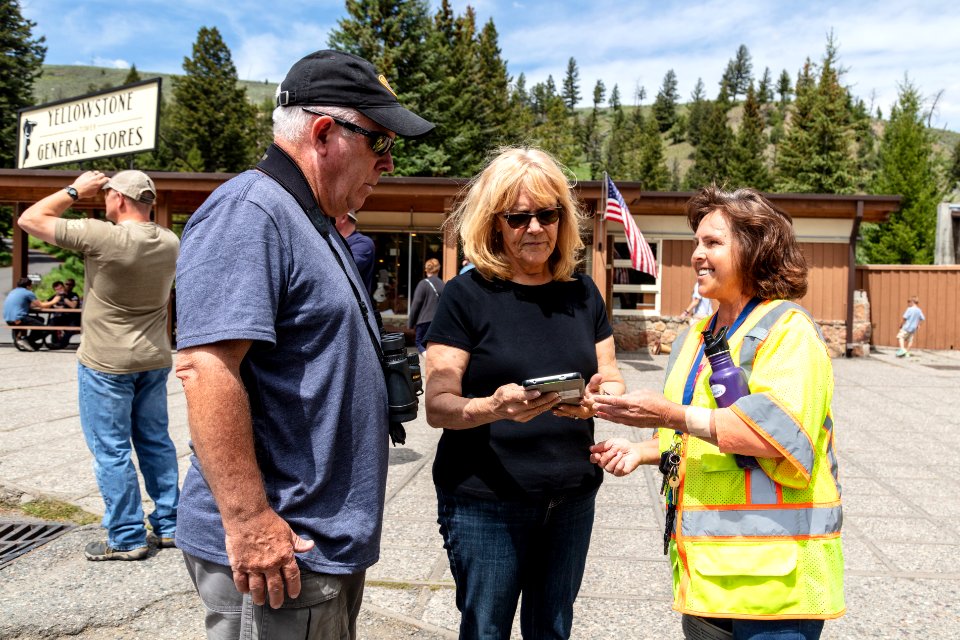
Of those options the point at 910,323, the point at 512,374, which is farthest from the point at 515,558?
the point at 910,323

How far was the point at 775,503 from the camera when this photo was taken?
5.94 feet

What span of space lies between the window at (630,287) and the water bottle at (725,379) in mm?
14535

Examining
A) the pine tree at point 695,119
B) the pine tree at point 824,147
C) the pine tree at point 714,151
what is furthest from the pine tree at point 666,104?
the pine tree at point 824,147

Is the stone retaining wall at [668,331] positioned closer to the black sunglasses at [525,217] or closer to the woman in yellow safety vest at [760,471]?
the black sunglasses at [525,217]

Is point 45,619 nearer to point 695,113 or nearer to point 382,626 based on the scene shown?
point 382,626

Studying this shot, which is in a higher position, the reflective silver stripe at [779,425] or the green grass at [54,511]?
the reflective silver stripe at [779,425]

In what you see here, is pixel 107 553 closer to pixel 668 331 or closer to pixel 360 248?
pixel 360 248

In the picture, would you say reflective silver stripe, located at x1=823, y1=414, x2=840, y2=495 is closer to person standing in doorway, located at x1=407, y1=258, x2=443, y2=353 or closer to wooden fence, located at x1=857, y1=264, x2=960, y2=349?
person standing in doorway, located at x1=407, y1=258, x2=443, y2=353

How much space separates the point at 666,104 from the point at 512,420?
14843cm

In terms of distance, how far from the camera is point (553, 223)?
2297 mm

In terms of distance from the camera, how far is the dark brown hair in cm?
197

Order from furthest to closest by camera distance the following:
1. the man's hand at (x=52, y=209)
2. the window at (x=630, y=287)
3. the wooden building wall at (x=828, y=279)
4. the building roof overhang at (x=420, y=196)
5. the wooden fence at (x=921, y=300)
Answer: the wooden fence at (x=921, y=300) → the window at (x=630, y=287) → the wooden building wall at (x=828, y=279) → the building roof overhang at (x=420, y=196) → the man's hand at (x=52, y=209)

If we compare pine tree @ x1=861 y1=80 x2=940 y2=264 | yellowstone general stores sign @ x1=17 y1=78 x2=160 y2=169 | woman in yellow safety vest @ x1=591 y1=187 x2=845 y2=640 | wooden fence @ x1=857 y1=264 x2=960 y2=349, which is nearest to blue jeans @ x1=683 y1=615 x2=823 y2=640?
woman in yellow safety vest @ x1=591 y1=187 x2=845 y2=640

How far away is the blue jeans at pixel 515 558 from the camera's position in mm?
2145
